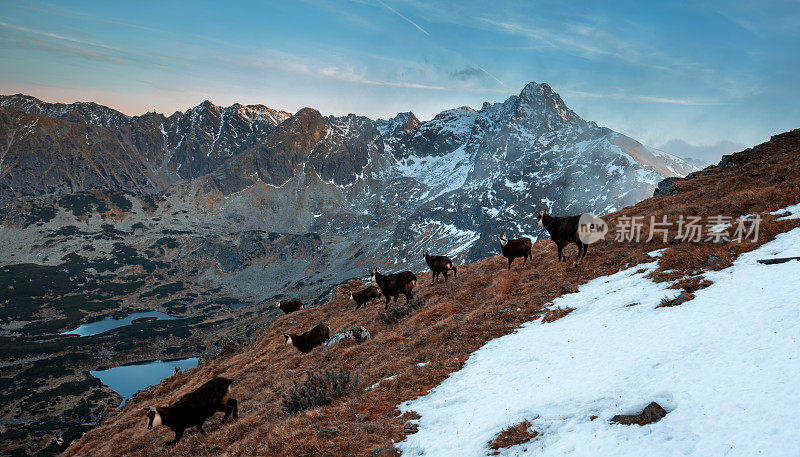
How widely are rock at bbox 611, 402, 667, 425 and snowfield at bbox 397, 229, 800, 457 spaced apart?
15 cm

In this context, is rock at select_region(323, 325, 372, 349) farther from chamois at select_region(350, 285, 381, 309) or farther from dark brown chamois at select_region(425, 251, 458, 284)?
chamois at select_region(350, 285, 381, 309)

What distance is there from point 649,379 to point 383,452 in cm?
604

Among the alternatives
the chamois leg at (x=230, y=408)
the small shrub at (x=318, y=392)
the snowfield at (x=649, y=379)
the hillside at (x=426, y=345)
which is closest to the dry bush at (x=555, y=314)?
the hillside at (x=426, y=345)

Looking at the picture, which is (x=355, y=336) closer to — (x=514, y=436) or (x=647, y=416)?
(x=514, y=436)

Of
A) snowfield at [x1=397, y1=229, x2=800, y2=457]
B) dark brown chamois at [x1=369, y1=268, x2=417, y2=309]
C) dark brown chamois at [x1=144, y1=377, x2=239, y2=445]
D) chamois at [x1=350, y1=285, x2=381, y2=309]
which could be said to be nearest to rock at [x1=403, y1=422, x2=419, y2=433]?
snowfield at [x1=397, y1=229, x2=800, y2=457]

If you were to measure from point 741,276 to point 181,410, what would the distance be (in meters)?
19.5

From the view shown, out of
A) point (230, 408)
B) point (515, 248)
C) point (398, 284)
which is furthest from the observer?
point (515, 248)

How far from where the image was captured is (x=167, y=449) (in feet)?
44.0

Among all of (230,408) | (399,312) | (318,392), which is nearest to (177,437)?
(230,408)

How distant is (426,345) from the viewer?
52.2 ft

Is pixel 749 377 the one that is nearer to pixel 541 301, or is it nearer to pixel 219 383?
pixel 541 301

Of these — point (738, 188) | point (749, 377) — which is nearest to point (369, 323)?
point (749, 377)

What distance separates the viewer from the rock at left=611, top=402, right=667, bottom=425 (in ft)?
22.9

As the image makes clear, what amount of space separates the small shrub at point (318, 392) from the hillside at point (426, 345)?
416 mm
